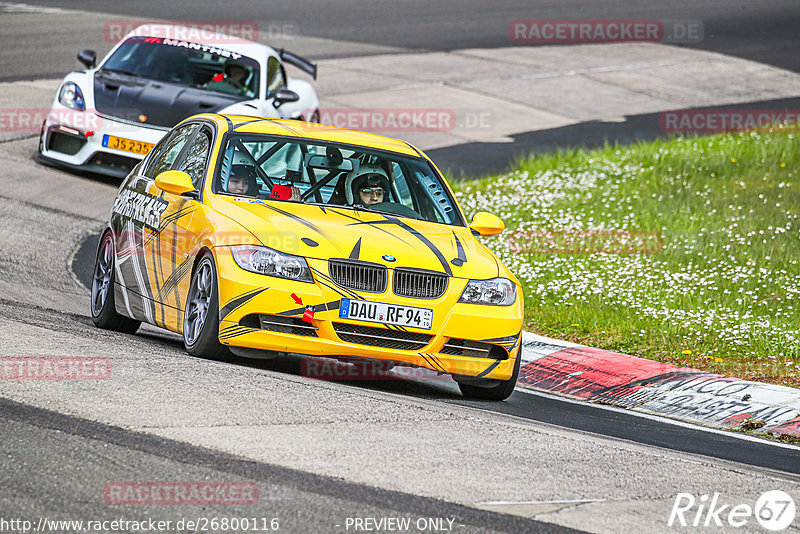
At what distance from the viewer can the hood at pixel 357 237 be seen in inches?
301

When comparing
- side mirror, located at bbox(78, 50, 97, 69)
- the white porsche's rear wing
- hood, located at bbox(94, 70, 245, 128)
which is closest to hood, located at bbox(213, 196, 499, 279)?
hood, located at bbox(94, 70, 245, 128)

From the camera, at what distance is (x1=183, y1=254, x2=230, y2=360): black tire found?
24.9 ft

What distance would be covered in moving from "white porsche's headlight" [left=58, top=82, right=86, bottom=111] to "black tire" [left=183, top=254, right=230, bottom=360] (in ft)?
26.2

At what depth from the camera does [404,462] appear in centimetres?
574

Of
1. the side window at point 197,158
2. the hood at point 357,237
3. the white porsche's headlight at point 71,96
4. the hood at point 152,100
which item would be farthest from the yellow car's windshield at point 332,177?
the white porsche's headlight at point 71,96

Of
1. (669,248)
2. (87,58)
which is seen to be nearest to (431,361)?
(669,248)

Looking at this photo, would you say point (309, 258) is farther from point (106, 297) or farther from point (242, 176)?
point (106, 297)

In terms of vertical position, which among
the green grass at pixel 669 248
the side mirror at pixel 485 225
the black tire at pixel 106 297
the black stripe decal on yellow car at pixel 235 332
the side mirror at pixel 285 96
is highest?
the side mirror at pixel 285 96

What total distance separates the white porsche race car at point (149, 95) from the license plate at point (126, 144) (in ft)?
0.04

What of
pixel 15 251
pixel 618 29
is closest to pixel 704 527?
pixel 15 251

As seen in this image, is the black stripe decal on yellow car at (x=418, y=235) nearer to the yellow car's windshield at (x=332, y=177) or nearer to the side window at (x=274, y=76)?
the yellow car's windshield at (x=332, y=177)

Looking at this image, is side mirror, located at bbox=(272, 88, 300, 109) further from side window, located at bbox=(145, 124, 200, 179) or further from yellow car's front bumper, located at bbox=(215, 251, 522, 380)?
Answer: yellow car's front bumper, located at bbox=(215, 251, 522, 380)

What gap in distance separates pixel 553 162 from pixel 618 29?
15.2 m

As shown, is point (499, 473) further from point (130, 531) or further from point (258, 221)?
point (258, 221)
